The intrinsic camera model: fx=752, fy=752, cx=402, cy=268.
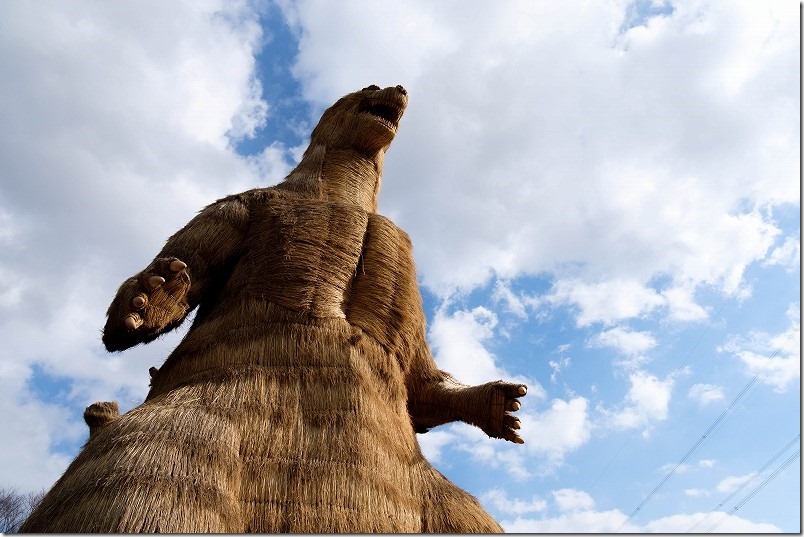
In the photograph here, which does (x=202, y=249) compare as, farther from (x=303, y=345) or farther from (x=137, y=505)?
(x=137, y=505)

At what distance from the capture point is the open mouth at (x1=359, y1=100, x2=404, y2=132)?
5926 millimetres

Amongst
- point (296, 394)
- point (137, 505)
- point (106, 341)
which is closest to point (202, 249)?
point (106, 341)

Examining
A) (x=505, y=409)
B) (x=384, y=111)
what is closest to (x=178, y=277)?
(x=505, y=409)

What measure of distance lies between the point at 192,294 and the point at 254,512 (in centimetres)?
164

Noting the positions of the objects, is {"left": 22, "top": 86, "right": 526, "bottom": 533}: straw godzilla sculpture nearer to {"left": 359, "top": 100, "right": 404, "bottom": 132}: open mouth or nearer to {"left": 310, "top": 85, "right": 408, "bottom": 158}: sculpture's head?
{"left": 310, "top": 85, "right": 408, "bottom": 158}: sculpture's head

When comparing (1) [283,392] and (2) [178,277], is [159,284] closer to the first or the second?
(2) [178,277]

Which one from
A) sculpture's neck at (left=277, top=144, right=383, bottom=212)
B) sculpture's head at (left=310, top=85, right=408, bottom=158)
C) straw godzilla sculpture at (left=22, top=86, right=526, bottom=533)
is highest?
sculpture's head at (left=310, top=85, right=408, bottom=158)

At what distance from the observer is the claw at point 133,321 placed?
13.3 feet

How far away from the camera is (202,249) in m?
4.68

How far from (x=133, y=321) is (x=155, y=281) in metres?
0.25

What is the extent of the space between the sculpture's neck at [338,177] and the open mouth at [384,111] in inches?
12.0

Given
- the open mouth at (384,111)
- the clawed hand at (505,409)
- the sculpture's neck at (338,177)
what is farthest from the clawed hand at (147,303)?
the open mouth at (384,111)

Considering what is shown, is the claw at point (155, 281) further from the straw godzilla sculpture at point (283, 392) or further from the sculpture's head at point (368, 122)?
the sculpture's head at point (368, 122)

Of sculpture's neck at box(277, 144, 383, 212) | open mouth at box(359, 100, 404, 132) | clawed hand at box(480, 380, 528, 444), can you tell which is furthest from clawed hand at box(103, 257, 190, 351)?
open mouth at box(359, 100, 404, 132)
